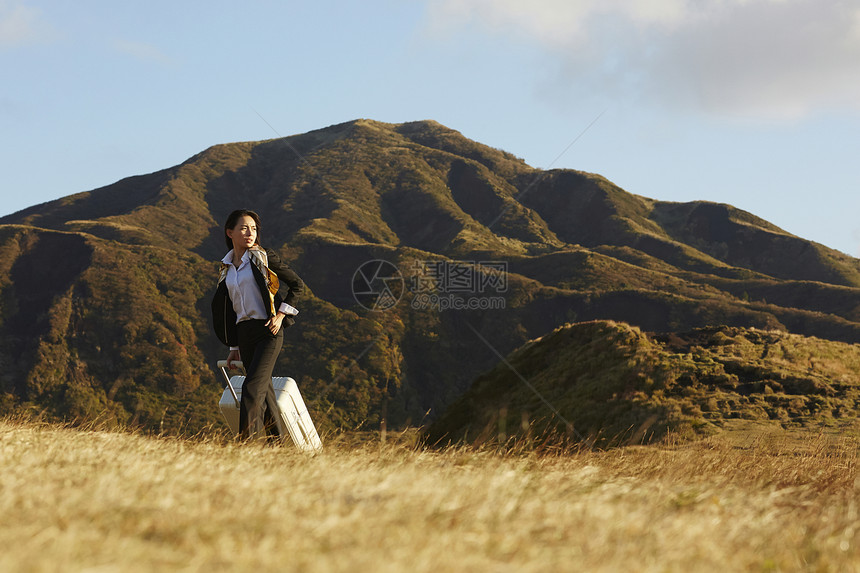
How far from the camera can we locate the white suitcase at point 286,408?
5438 mm

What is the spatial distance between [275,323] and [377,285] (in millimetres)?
77617

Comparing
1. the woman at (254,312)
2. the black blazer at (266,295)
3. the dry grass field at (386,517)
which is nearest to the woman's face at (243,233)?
the woman at (254,312)

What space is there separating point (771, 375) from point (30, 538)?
14.6 metres

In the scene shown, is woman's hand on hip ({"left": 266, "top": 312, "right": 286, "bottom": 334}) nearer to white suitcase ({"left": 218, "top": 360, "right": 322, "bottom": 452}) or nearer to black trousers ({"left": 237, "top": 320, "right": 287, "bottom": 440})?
black trousers ({"left": 237, "top": 320, "right": 287, "bottom": 440})

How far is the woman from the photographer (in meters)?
5.12

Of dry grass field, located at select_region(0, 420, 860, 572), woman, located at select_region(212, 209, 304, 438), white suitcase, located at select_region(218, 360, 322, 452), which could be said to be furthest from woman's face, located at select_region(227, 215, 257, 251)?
dry grass field, located at select_region(0, 420, 860, 572)

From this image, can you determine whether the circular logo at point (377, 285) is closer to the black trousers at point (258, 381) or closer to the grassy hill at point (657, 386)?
the grassy hill at point (657, 386)

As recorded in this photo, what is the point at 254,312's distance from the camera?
17.1 ft

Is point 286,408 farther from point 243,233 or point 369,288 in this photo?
point 369,288

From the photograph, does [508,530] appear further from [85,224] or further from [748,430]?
[85,224]

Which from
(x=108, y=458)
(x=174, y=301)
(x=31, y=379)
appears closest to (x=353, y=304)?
(x=174, y=301)

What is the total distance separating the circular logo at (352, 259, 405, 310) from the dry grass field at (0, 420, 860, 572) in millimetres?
73337

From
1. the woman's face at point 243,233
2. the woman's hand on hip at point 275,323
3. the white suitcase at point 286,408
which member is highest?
the woman's face at point 243,233

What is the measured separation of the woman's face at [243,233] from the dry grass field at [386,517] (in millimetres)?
1646
